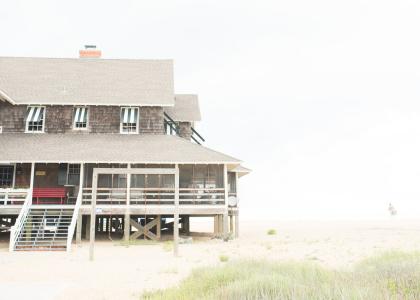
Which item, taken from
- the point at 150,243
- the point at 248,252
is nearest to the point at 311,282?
the point at 248,252

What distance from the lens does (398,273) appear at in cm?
948

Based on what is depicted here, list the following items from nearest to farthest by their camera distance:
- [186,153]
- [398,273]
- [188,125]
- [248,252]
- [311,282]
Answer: [311,282] < [398,273] < [248,252] < [186,153] < [188,125]

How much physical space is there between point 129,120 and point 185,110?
5.03 meters

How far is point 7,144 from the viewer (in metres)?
24.3

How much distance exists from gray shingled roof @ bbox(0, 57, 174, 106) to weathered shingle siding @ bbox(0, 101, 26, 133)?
21.5 inches

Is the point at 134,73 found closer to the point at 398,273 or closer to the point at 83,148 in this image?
the point at 83,148

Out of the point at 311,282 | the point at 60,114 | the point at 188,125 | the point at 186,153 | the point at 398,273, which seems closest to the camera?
the point at 311,282

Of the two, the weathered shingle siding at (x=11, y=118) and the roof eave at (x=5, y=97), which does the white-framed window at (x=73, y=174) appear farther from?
the roof eave at (x=5, y=97)

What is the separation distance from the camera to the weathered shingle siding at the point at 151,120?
27492 millimetres

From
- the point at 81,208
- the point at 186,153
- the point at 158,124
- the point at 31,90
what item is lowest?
the point at 81,208

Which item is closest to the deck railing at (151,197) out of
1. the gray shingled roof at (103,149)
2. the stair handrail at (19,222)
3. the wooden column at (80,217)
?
the wooden column at (80,217)

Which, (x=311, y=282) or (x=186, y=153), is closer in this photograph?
(x=311, y=282)

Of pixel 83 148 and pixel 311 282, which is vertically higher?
pixel 83 148

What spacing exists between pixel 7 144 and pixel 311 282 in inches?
813
